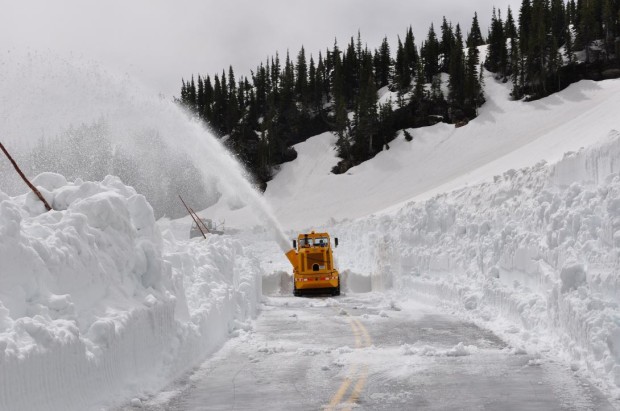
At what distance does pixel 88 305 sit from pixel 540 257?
30.8ft

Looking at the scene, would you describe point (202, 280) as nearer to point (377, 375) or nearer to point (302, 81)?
point (377, 375)

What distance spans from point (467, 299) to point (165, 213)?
7546 cm

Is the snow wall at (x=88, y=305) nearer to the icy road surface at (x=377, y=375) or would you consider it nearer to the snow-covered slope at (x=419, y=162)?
the icy road surface at (x=377, y=375)

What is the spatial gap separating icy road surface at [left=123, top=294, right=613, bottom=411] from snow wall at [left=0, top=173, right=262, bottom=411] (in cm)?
55

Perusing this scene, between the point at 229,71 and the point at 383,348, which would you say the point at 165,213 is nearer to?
the point at 229,71

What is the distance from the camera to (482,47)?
109 metres

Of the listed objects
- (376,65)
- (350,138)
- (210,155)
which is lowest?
(210,155)

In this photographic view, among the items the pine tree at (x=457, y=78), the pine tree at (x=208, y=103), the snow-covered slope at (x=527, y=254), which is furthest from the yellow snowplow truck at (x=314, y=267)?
the pine tree at (x=208, y=103)

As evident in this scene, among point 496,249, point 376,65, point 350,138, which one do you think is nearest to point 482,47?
point 376,65

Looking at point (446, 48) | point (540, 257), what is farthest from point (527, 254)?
point (446, 48)

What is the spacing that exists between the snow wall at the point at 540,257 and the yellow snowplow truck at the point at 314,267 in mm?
3388

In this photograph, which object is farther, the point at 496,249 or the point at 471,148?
the point at 471,148

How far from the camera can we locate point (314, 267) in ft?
88.6

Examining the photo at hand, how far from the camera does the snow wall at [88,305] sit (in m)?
6.20
